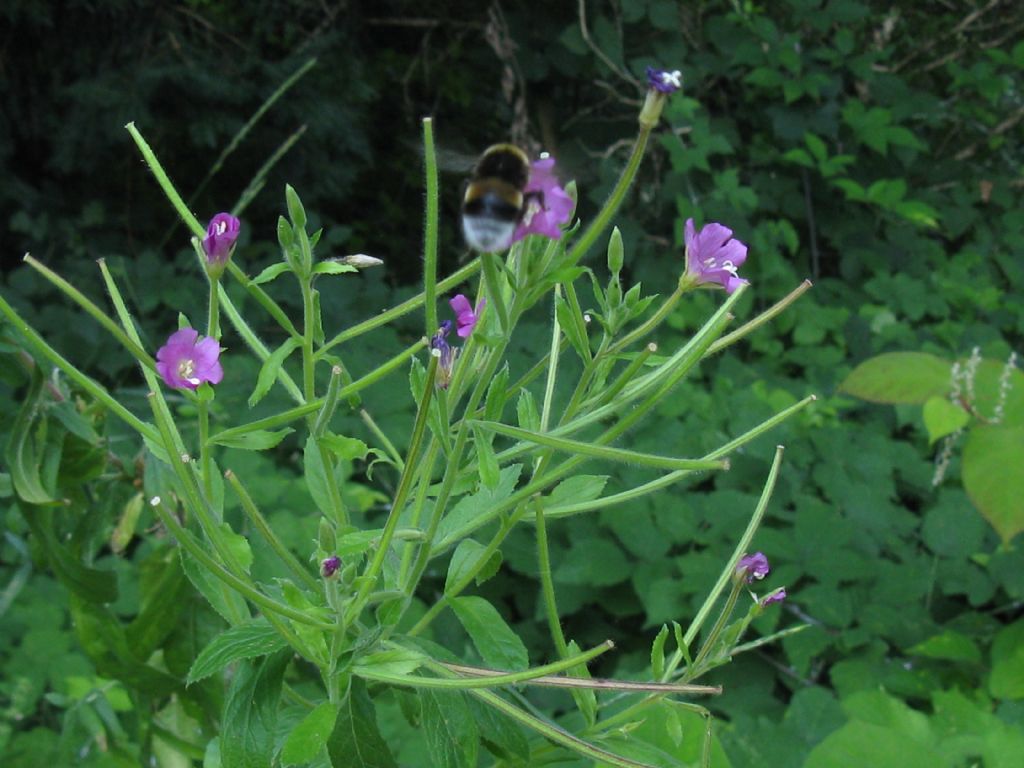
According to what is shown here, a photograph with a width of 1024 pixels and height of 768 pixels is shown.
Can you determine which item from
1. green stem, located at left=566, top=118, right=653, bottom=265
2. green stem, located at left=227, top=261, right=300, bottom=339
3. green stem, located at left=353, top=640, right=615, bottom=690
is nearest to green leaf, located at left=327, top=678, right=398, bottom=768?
green stem, located at left=353, top=640, right=615, bottom=690

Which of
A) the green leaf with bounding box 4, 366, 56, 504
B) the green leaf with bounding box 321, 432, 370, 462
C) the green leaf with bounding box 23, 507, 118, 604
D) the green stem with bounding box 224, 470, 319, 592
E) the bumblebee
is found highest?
the bumblebee

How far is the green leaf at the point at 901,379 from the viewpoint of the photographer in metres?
2.00

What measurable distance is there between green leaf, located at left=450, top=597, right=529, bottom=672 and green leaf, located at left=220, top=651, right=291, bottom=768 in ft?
0.45

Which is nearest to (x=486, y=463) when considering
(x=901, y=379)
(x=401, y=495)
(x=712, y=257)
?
(x=401, y=495)

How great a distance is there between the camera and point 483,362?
757 mm

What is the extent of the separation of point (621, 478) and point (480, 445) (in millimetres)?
1754

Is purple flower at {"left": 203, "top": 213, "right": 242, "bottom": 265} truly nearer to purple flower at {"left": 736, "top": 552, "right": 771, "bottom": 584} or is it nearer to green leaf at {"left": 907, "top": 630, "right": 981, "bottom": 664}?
purple flower at {"left": 736, "top": 552, "right": 771, "bottom": 584}

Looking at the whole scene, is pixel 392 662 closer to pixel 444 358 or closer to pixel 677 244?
A: pixel 444 358

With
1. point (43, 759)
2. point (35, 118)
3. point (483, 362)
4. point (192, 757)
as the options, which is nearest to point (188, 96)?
point (35, 118)

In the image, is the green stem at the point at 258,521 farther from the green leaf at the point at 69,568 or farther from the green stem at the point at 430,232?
the green leaf at the point at 69,568

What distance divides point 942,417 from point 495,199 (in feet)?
4.60

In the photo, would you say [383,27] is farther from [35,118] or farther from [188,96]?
[35,118]

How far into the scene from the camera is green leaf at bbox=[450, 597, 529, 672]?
2.61 feet

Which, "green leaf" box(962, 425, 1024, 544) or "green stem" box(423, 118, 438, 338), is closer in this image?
"green stem" box(423, 118, 438, 338)
